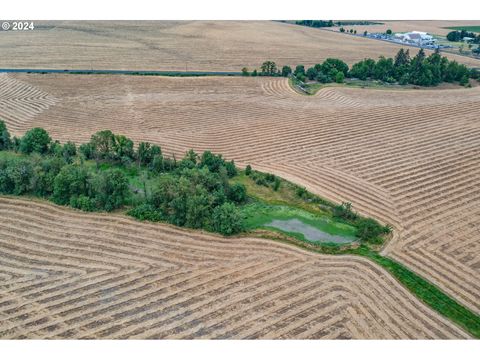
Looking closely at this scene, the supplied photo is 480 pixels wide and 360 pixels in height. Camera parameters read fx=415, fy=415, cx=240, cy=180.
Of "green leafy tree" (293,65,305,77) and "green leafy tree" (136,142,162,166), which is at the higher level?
"green leafy tree" (293,65,305,77)

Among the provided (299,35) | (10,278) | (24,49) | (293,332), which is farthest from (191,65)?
(293,332)

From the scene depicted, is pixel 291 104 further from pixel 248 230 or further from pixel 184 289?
pixel 184 289

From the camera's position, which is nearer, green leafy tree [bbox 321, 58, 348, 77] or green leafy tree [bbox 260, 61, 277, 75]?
green leafy tree [bbox 321, 58, 348, 77]

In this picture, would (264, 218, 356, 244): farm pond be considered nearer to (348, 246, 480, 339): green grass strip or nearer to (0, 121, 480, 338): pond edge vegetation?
(0, 121, 480, 338): pond edge vegetation

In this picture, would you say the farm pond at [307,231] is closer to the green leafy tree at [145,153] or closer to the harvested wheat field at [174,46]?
the green leafy tree at [145,153]

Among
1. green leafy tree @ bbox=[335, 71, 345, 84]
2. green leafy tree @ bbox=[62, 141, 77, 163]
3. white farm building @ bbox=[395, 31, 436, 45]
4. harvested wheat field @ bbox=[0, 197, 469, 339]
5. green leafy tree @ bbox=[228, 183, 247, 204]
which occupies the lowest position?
harvested wheat field @ bbox=[0, 197, 469, 339]

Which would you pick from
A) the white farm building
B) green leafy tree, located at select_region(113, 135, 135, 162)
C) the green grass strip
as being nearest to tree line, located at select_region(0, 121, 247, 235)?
green leafy tree, located at select_region(113, 135, 135, 162)

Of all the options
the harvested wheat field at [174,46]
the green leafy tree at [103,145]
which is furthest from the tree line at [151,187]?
the harvested wheat field at [174,46]
